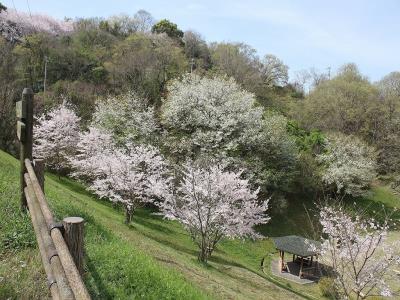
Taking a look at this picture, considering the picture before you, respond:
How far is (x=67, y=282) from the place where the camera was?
2.84 metres

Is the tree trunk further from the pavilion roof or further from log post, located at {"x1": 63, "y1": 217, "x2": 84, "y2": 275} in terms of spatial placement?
log post, located at {"x1": 63, "y1": 217, "x2": 84, "y2": 275}

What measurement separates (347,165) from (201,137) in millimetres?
15198

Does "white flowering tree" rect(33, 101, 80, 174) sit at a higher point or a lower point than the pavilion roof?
higher

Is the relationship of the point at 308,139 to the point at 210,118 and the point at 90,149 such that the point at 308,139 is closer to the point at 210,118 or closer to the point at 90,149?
the point at 210,118

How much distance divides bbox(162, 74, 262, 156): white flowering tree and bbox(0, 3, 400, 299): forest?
0.28 ft

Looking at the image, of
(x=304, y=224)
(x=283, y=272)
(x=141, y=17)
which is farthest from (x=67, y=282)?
(x=141, y=17)

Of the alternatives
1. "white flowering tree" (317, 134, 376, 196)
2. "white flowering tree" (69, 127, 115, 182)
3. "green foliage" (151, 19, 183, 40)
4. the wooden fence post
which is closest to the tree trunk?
"white flowering tree" (69, 127, 115, 182)

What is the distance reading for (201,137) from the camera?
Result: 93.5ft

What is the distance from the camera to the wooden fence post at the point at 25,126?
7.55m

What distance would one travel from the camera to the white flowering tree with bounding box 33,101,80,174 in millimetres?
27906

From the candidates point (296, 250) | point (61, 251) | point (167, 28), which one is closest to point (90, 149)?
point (296, 250)

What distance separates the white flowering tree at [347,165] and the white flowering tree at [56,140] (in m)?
21.2

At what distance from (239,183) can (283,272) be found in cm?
742

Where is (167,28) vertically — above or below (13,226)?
above
